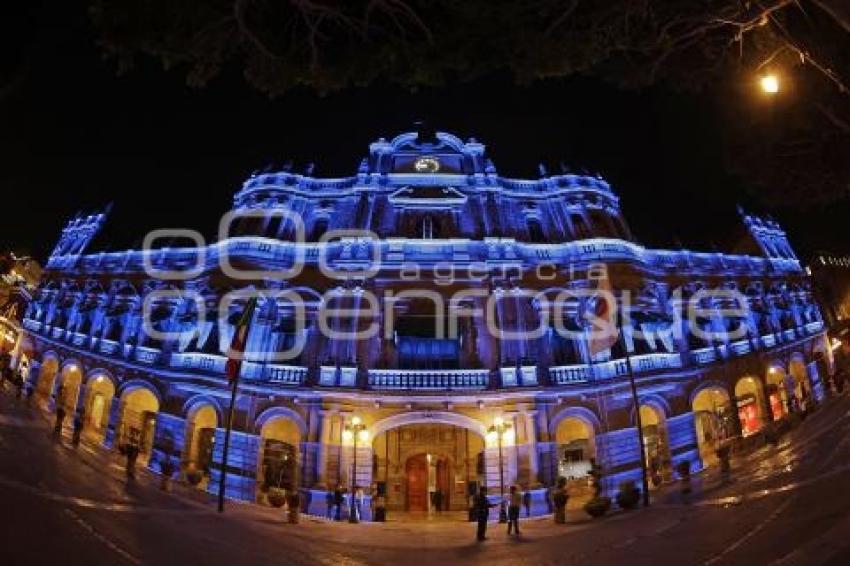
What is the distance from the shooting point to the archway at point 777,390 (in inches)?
1135

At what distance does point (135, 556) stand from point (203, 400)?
1624cm

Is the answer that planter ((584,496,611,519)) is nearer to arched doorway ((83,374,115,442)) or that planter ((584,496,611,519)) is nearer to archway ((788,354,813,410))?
archway ((788,354,813,410))

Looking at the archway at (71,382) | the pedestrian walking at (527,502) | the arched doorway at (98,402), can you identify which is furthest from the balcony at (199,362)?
the pedestrian walking at (527,502)

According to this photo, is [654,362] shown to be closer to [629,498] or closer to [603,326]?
[603,326]

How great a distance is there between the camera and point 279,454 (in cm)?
2503

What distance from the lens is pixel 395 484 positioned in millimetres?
25547

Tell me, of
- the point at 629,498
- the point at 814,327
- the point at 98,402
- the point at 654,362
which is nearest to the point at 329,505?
the point at 629,498

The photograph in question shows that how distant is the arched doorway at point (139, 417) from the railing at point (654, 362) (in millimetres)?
20729

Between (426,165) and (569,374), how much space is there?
13471mm

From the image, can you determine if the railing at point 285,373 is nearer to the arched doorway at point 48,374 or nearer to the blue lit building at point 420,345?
the blue lit building at point 420,345

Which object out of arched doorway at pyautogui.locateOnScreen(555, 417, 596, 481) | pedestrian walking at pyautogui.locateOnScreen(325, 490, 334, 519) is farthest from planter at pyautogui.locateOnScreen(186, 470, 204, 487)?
arched doorway at pyautogui.locateOnScreen(555, 417, 596, 481)

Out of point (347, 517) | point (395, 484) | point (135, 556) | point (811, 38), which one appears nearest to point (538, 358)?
point (395, 484)

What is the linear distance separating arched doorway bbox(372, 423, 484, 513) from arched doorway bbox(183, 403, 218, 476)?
22.6 feet

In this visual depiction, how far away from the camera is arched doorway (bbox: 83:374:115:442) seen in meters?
27.1
